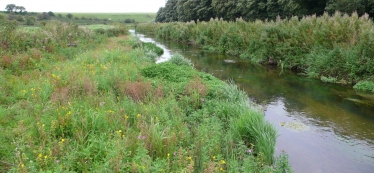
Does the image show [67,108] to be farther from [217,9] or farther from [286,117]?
[217,9]

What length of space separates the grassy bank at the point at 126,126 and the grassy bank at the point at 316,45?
7.55 metres

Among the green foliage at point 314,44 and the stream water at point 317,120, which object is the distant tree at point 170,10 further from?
the stream water at point 317,120

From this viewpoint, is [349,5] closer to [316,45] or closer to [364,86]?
[316,45]

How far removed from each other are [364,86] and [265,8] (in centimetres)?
3242

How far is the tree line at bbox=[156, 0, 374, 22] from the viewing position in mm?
26469

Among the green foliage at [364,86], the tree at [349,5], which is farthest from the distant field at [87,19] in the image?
the tree at [349,5]

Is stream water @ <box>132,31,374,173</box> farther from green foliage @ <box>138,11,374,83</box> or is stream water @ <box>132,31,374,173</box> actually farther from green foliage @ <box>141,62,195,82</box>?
green foliage @ <box>141,62,195,82</box>

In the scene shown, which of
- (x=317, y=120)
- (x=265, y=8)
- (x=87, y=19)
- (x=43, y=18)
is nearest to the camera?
(x=317, y=120)

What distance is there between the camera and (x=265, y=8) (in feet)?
138

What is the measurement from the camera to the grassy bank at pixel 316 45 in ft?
42.8

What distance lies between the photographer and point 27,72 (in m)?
10.4

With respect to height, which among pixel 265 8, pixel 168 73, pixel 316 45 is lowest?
pixel 168 73

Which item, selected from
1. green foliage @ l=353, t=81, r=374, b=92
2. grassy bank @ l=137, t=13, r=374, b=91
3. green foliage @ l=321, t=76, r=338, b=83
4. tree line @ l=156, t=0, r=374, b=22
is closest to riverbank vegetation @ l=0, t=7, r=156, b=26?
grassy bank @ l=137, t=13, r=374, b=91

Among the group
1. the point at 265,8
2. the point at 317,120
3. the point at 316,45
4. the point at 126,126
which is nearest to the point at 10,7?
the point at 316,45
